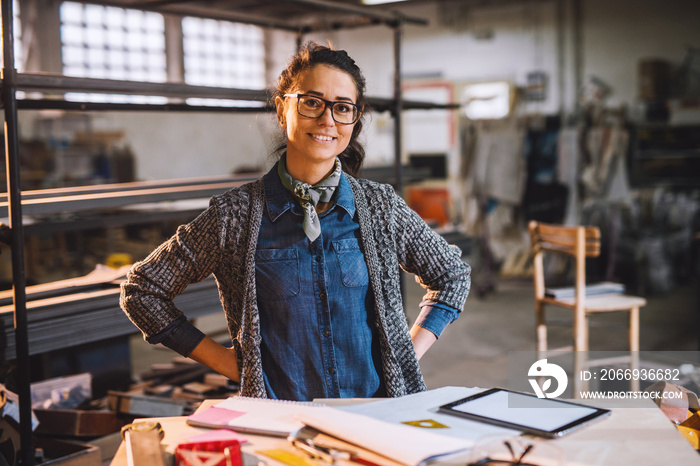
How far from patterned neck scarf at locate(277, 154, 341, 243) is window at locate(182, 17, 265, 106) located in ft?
28.6

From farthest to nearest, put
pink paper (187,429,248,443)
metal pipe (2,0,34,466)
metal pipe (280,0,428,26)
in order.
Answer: metal pipe (280,0,428,26) < metal pipe (2,0,34,466) < pink paper (187,429,248,443)

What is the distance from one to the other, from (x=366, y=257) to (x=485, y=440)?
671mm

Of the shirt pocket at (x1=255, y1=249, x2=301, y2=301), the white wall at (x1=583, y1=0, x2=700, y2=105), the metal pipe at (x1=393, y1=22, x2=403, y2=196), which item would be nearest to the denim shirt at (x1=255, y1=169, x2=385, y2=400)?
the shirt pocket at (x1=255, y1=249, x2=301, y2=301)

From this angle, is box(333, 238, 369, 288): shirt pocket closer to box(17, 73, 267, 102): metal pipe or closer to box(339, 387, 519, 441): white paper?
box(339, 387, 519, 441): white paper

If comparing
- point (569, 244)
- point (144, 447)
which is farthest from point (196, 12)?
point (144, 447)

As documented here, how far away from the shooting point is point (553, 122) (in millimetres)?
8258

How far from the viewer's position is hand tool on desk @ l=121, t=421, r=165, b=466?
1.12m

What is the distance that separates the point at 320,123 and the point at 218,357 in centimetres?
62

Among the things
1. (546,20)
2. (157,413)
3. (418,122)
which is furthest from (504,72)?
(157,413)

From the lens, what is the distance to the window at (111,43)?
9.09 m

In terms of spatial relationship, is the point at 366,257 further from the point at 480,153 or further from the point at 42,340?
the point at 480,153

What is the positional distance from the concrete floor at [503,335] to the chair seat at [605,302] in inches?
9.4

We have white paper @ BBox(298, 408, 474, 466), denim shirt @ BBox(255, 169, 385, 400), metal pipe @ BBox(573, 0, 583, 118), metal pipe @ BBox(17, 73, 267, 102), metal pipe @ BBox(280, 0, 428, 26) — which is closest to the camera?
white paper @ BBox(298, 408, 474, 466)

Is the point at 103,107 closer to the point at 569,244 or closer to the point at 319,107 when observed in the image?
the point at 319,107
